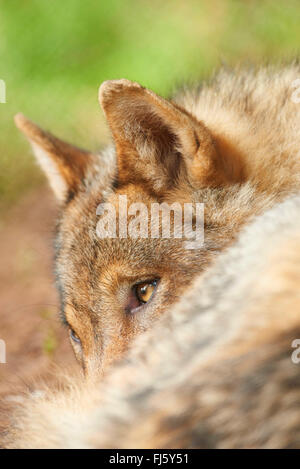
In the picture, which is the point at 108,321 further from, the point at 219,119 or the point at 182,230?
the point at 219,119

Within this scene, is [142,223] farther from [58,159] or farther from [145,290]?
[58,159]

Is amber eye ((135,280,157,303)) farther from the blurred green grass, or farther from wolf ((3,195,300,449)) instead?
the blurred green grass

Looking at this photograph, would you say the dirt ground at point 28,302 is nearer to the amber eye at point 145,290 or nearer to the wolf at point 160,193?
the wolf at point 160,193

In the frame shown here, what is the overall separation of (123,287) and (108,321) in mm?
179

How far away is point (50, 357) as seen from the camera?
3.90m

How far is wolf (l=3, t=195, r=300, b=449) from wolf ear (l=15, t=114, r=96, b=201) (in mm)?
2051

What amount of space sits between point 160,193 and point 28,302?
2.32 metres

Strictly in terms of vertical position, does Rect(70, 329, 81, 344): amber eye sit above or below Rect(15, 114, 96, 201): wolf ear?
below

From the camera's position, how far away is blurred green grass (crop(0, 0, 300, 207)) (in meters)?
7.34

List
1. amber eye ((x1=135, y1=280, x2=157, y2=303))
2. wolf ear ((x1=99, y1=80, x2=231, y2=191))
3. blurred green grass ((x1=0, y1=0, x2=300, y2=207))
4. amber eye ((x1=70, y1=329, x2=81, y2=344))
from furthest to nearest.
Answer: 1. blurred green grass ((x1=0, y1=0, x2=300, y2=207))
2. amber eye ((x1=70, y1=329, x2=81, y2=344))
3. amber eye ((x1=135, y1=280, x2=157, y2=303))
4. wolf ear ((x1=99, y1=80, x2=231, y2=191))

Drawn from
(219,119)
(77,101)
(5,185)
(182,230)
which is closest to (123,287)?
(182,230)

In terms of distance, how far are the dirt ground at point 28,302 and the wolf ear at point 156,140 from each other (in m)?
1.12

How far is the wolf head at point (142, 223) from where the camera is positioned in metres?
2.62

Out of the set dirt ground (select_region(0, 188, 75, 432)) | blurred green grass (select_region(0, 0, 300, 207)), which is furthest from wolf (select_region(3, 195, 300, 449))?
blurred green grass (select_region(0, 0, 300, 207))
